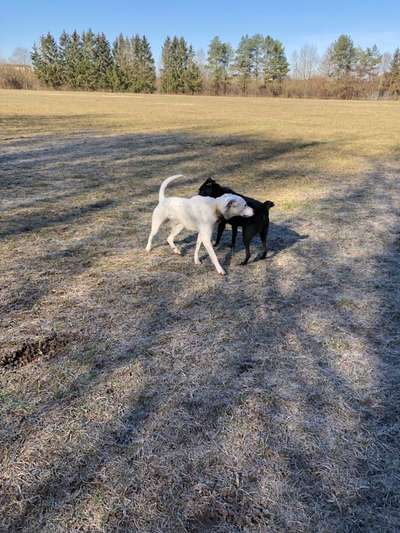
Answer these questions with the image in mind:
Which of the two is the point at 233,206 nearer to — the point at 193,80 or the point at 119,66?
the point at 193,80

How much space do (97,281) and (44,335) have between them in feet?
3.20

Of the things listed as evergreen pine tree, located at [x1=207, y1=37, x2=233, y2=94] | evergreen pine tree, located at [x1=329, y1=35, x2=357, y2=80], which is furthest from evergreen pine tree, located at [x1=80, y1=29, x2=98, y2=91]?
evergreen pine tree, located at [x1=329, y1=35, x2=357, y2=80]

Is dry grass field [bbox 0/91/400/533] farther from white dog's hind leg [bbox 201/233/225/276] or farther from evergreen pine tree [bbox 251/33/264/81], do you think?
evergreen pine tree [bbox 251/33/264/81]

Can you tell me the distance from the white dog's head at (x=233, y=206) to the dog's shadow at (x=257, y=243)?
775mm

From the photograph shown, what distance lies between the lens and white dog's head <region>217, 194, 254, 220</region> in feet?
12.0

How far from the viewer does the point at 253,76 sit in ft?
263

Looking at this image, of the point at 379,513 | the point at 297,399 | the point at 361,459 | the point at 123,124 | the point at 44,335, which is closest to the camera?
the point at 379,513

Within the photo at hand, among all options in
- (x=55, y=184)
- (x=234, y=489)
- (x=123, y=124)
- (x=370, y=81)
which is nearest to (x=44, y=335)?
(x=234, y=489)

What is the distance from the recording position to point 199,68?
78.9 metres

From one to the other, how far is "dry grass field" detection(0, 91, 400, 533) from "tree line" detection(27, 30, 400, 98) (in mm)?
75339

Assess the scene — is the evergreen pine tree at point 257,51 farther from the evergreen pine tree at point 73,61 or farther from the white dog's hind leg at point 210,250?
the white dog's hind leg at point 210,250

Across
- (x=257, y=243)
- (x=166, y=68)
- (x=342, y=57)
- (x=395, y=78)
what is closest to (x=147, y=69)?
(x=166, y=68)

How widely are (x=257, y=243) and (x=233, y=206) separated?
1477 mm

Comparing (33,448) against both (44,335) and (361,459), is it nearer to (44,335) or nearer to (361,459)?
(44,335)
